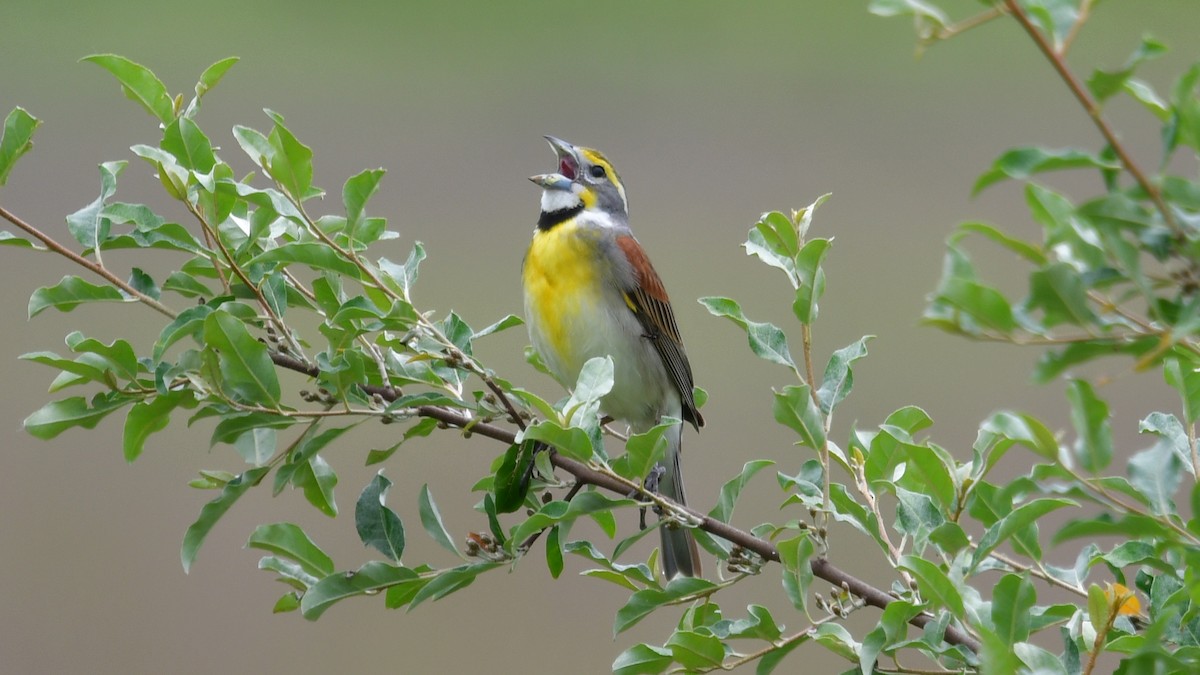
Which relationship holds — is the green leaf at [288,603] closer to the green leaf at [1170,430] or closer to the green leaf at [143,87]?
the green leaf at [143,87]

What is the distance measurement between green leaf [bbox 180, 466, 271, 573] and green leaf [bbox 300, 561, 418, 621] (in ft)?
0.52

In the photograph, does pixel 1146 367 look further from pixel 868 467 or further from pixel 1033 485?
pixel 868 467

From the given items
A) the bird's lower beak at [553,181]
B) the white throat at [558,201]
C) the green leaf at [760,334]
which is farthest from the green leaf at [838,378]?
the white throat at [558,201]

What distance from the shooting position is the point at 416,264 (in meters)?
1.80

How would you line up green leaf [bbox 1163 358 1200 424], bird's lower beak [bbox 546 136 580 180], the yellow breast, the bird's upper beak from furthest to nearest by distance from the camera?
bird's lower beak [bbox 546 136 580 180]
the bird's upper beak
the yellow breast
green leaf [bbox 1163 358 1200 424]

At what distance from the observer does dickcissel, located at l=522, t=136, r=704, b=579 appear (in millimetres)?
2918

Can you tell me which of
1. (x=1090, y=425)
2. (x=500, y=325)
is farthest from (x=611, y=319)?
(x=1090, y=425)

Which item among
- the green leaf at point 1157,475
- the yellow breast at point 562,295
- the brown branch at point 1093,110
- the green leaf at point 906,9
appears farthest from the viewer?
the yellow breast at point 562,295

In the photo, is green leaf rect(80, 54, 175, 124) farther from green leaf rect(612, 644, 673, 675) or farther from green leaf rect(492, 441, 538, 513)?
green leaf rect(612, 644, 673, 675)

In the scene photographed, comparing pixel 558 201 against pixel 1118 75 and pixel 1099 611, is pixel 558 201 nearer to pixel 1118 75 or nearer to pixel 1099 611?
pixel 1099 611

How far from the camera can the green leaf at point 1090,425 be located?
1.03 meters

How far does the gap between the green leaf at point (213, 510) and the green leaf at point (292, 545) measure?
0.06 m

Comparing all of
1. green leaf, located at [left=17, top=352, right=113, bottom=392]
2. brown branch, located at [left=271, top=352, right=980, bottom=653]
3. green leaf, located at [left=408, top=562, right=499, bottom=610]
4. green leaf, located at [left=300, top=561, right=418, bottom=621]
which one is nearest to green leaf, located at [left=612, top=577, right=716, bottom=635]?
brown branch, located at [left=271, top=352, right=980, bottom=653]

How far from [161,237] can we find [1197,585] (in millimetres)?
1295
